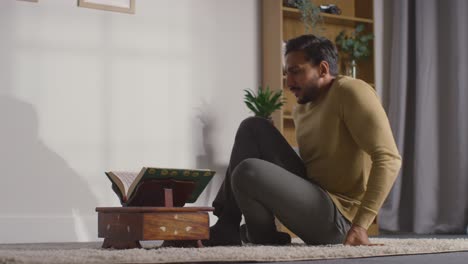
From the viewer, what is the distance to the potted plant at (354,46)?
449 centimetres

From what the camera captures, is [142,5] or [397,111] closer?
[142,5]

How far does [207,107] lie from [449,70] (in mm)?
1534

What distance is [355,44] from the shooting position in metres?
4.48

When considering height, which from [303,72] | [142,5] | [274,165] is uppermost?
[142,5]

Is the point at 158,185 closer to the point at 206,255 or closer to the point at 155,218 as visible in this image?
the point at 155,218

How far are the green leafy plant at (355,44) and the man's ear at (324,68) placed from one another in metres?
2.07

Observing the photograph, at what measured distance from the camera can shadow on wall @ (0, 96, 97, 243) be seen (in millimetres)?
3633


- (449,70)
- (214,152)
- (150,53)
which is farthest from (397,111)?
(150,53)

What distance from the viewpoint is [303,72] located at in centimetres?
245

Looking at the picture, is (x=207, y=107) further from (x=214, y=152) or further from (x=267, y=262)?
(x=267, y=262)

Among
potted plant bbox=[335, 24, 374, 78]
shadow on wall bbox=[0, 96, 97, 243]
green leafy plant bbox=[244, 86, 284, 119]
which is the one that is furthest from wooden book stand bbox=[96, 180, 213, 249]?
potted plant bbox=[335, 24, 374, 78]

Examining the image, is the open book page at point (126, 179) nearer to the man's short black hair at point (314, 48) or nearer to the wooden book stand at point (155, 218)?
the wooden book stand at point (155, 218)

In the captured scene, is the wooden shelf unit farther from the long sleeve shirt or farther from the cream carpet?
the cream carpet

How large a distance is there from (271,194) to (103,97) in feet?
6.08
